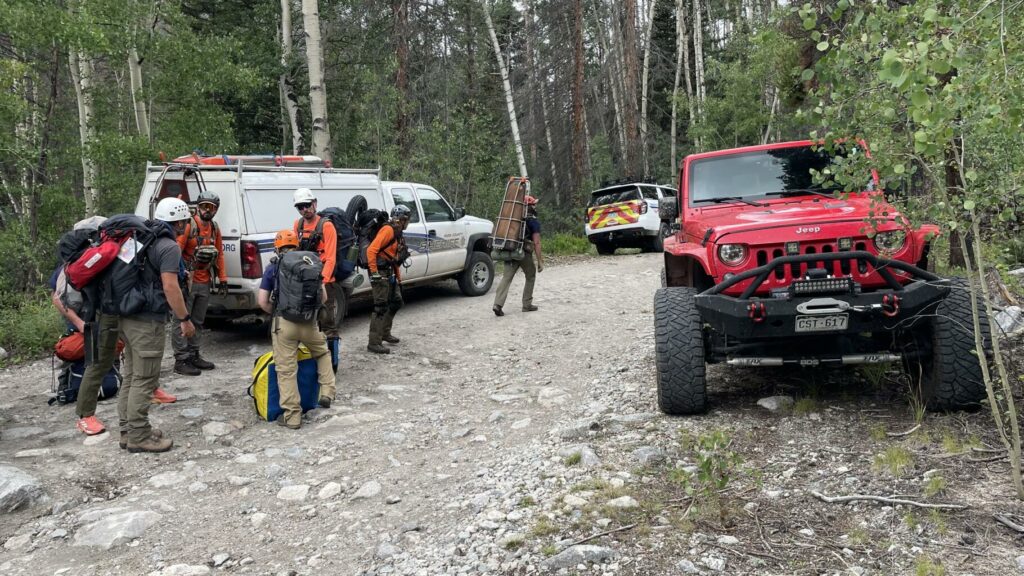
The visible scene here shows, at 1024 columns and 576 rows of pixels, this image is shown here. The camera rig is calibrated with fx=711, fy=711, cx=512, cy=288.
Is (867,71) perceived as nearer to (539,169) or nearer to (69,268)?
(69,268)

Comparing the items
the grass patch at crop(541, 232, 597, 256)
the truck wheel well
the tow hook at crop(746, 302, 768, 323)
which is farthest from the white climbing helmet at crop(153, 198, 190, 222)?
the grass patch at crop(541, 232, 597, 256)

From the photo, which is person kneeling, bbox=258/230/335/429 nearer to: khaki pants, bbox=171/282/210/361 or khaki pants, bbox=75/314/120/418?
khaki pants, bbox=75/314/120/418

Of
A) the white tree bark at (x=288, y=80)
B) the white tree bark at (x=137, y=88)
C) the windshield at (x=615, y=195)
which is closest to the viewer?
the white tree bark at (x=137, y=88)

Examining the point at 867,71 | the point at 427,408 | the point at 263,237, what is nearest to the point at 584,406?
the point at 427,408

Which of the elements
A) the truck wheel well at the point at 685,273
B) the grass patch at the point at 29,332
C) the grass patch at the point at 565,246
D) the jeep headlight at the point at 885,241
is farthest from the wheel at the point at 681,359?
the grass patch at the point at 565,246

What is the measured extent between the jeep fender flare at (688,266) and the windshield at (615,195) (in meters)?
10.7

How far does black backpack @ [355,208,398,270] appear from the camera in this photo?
7973 millimetres

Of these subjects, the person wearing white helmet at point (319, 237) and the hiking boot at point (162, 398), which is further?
the person wearing white helmet at point (319, 237)

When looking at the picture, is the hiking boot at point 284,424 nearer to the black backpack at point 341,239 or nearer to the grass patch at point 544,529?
the black backpack at point 341,239

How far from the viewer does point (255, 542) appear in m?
3.80

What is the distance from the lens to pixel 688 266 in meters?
5.89

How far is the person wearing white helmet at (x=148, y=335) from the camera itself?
5121mm

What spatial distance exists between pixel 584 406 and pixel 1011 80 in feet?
12.2

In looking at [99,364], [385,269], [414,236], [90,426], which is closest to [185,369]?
[90,426]
